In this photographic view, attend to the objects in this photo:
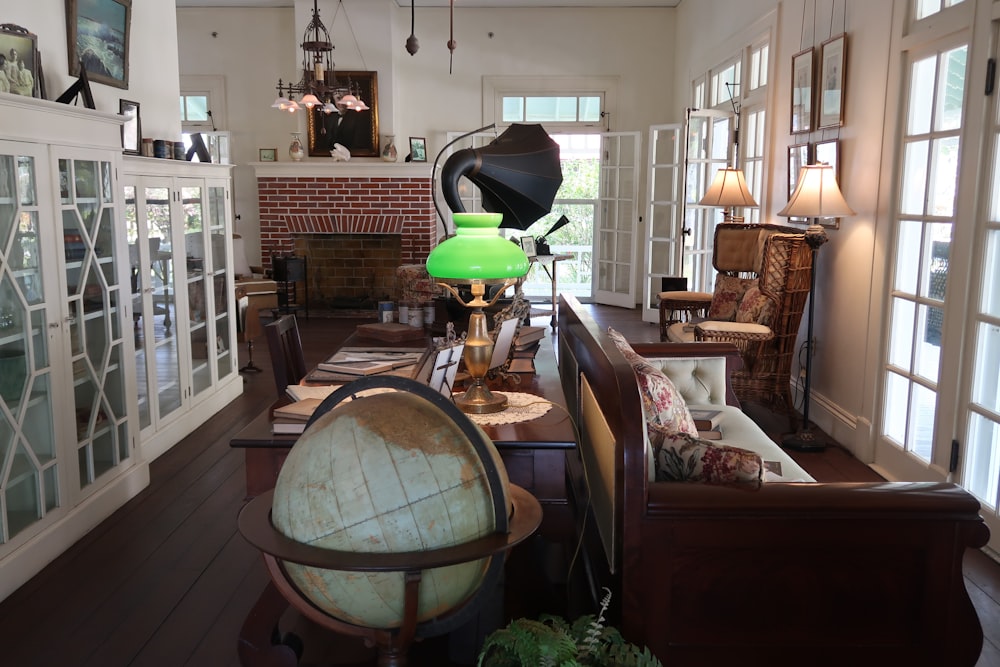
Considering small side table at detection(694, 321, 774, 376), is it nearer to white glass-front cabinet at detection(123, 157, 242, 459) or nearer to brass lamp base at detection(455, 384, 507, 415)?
brass lamp base at detection(455, 384, 507, 415)

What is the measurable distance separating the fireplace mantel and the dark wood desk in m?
6.80

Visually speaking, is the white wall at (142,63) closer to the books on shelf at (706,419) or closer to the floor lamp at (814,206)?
the books on shelf at (706,419)

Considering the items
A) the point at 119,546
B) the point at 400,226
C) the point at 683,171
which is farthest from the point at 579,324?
the point at 400,226

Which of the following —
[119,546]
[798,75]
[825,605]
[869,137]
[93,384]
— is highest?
[798,75]

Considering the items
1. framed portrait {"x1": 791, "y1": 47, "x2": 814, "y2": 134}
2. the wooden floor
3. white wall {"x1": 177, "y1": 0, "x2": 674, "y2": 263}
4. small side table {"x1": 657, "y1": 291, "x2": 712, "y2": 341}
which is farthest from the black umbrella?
white wall {"x1": 177, "y1": 0, "x2": 674, "y2": 263}

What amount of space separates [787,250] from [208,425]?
351 centimetres

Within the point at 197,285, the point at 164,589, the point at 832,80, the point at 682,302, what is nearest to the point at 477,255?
the point at 164,589

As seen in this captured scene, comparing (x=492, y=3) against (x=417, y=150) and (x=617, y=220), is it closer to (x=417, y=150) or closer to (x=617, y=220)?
(x=417, y=150)

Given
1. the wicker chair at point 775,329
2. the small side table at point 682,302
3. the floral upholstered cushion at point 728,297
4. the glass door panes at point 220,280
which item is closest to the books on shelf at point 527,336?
the wicker chair at point 775,329

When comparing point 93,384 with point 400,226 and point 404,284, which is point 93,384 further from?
point 400,226

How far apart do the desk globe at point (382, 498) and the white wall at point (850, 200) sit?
3.37 metres

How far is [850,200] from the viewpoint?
4574mm

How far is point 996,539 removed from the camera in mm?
3135

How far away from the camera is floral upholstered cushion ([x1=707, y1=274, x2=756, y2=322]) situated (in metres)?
5.50
